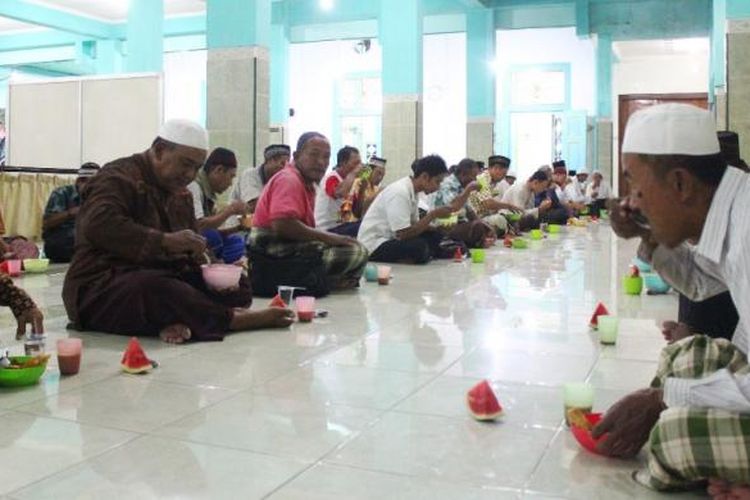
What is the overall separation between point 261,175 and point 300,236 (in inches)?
94.7

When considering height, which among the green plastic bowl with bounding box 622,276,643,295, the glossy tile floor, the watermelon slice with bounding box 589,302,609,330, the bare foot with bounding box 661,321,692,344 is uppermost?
the bare foot with bounding box 661,321,692,344

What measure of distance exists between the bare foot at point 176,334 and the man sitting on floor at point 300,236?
1367mm

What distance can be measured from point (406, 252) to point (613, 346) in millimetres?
3766

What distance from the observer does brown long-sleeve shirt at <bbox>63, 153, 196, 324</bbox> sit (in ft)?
12.2

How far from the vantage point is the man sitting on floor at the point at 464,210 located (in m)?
8.42

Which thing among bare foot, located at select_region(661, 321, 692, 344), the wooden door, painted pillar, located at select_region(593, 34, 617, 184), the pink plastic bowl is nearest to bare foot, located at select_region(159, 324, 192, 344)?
the pink plastic bowl

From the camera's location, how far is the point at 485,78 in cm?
1620

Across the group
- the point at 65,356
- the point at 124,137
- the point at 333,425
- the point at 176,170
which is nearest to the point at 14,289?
the point at 65,356

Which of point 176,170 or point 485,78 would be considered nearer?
point 176,170

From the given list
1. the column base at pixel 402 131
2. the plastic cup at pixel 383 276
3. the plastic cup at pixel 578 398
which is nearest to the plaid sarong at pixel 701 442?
the plastic cup at pixel 578 398

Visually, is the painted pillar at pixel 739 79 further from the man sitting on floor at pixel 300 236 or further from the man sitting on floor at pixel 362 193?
the man sitting on floor at pixel 300 236

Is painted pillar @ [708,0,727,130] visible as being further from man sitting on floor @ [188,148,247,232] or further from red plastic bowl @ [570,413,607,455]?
red plastic bowl @ [570,413,607,455]

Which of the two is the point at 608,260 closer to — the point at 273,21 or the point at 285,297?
the point at 285,297

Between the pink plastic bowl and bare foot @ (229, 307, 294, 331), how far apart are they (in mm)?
146
